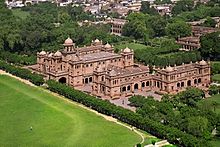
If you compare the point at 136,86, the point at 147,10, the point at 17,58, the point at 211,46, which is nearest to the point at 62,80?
the point at 136,86

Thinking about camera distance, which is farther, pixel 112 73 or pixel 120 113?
pixel 112 73

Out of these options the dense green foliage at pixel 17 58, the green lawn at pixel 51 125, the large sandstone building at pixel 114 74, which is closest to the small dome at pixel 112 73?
the large sandstone building at pixel 114 74

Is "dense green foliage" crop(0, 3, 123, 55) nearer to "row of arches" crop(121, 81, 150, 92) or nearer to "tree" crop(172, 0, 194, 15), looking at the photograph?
"tree" crop(172, 0, 194, 15)

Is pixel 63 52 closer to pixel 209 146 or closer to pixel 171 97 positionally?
pixel 171 97

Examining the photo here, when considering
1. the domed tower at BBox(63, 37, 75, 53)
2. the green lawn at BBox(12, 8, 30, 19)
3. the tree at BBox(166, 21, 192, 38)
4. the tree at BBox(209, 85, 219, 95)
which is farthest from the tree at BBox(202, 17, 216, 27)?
the green lawn at BBox(12, 8, 30, 19)

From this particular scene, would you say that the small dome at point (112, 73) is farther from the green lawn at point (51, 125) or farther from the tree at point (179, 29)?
the tree at point (179, 29)

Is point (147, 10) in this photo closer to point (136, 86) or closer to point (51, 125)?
point (136, 86)
